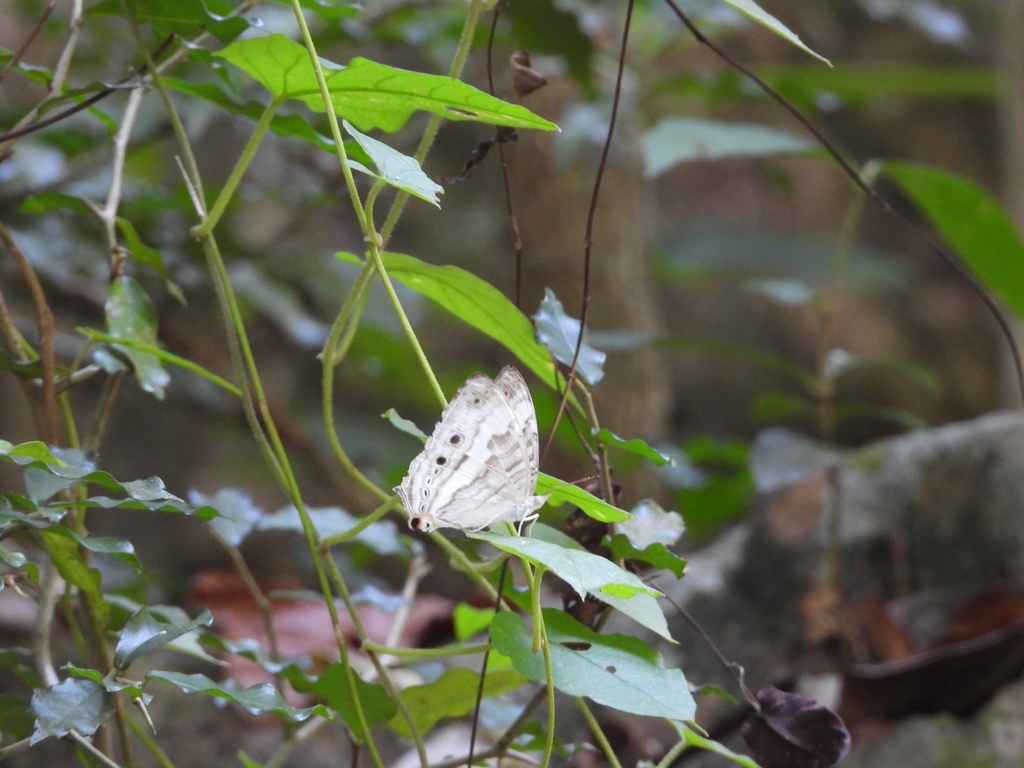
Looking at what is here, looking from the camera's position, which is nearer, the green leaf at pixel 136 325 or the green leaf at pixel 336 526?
the green leaf at pixel 136 325

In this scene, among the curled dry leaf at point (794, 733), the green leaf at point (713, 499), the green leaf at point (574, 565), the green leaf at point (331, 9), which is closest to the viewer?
the green leaf at point (574, 565)

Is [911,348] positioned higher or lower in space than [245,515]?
lower

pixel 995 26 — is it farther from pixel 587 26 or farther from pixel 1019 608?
pixel 1019 608

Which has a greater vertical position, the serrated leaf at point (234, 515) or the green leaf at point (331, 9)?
the green leaf at point (331, 9)

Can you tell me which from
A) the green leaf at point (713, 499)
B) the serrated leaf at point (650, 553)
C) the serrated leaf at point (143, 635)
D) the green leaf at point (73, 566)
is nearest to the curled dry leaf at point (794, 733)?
the serrated leaf at point (650, 553)

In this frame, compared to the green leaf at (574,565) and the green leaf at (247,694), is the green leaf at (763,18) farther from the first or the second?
the green leaf at (247,694)

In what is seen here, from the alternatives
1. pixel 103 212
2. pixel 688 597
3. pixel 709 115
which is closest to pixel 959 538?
pixel 688 597

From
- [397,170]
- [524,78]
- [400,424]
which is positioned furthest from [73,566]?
[524,78]
